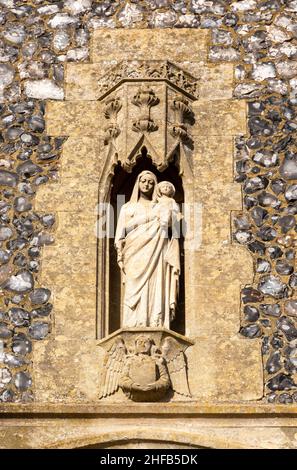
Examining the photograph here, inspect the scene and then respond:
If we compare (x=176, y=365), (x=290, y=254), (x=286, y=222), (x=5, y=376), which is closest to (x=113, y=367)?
(x=176, y=365)

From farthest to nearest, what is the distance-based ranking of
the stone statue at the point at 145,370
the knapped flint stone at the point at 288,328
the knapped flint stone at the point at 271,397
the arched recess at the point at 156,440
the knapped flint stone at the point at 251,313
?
1. the knapped flint stone at the point at 251,313
2. the knapped flint stone at the point at 288,328
3. the knapped flint stone at the point at 271,397
4. the stone statue at the point at 145,370
5. the arched recess at the point at 156,440

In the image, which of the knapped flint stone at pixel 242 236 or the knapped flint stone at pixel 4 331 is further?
the knapped flint stone at pixel 242 236

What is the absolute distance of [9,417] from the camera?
1714 centimetres

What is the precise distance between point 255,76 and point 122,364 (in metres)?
2.76

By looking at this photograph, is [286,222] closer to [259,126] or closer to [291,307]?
[291,307]

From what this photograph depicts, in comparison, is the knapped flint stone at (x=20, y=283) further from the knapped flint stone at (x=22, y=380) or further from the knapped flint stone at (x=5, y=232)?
the knapped flint stone at (x=22, y=380)

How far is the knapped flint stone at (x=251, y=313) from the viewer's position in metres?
17.5

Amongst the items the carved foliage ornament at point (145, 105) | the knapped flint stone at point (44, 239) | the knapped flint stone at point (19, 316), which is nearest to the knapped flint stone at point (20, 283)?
the knapped flint stone at point (19, 316)

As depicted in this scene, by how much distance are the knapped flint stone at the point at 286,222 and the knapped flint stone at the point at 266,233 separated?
7 cm

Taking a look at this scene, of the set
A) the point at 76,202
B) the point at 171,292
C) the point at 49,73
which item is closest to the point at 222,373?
the point at 171,292

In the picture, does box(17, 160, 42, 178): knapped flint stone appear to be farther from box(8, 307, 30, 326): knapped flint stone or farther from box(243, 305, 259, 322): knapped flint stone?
box(243, 305, 259, 322): knapped flint stone
